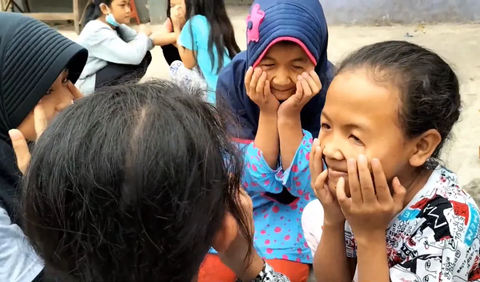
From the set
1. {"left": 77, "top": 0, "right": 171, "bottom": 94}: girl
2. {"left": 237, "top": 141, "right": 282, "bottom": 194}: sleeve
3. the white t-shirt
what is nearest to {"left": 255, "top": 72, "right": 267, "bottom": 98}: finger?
{"left": 237, "top": 141, "right": 282, "bottom": 194}: sleeve

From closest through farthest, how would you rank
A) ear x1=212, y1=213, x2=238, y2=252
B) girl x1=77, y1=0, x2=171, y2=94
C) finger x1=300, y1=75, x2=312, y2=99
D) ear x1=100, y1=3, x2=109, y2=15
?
ear x1=212, y1=213, x2=238, y2=252 < finger x1=300, y1=75, x2=312, y2=99 < girl x1=77, y1=0, x2=171, y2=94 < ear x1=100, y1=3, x2=109, y2=15

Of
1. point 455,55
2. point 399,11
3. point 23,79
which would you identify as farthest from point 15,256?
point 399,11

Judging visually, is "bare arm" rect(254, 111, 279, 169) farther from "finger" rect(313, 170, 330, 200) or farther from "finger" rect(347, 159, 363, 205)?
"finger" rect(347, 159, 363, 205)

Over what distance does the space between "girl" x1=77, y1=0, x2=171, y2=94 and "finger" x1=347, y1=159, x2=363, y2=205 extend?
8.62 feet

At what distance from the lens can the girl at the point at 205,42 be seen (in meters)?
3.41

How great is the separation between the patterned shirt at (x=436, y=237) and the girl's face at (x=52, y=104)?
117 cm

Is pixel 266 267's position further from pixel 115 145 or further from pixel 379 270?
pixel 115 145

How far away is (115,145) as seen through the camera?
33.6 inches

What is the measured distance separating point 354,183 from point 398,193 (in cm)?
14

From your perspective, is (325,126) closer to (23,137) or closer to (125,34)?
(23,137)

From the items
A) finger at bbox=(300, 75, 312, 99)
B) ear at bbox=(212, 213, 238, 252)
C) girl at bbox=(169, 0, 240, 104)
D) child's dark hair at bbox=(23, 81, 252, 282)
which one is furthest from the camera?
girl at bbox=(169, 0, 240, 104)

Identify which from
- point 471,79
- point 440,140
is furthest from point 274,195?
point 471,79

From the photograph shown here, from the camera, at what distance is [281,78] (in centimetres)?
182

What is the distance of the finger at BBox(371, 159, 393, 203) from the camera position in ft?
3.96
